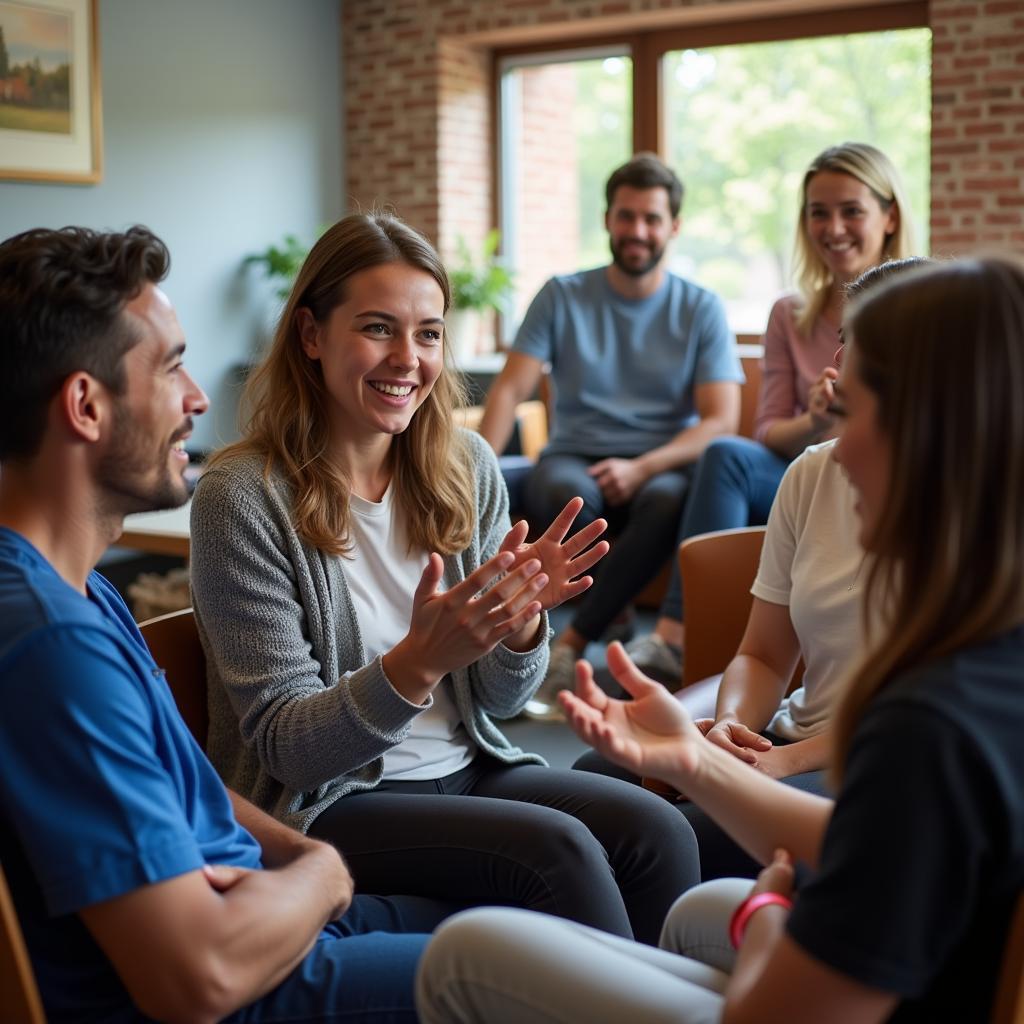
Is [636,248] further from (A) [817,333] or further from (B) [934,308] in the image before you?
(B) [934,308]

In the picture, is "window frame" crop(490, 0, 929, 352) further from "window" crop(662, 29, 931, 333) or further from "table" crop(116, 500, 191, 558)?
"table" crop(116, 500, 191, 558)

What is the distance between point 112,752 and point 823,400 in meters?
2.12

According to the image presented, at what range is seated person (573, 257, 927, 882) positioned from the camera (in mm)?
1703

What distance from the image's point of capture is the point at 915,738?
84cm

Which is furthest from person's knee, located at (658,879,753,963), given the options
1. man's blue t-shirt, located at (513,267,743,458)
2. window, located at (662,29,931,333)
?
window, located at (662,29,931,333)

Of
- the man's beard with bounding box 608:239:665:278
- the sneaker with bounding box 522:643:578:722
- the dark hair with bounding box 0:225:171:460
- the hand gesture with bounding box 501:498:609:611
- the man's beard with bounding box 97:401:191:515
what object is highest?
the man's beard with bounding box 608:239:665:278

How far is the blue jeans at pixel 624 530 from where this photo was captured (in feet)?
12.4

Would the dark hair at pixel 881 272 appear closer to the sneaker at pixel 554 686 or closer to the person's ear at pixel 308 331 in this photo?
the person's ear at pixel 308 331

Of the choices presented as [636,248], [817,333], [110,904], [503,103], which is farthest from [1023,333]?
[503,103]

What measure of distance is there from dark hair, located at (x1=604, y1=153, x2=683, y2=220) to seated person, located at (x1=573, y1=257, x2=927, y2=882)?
2389mm

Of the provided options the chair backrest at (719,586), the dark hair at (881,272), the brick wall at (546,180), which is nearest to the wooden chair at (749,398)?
the brick wall at (546,180)

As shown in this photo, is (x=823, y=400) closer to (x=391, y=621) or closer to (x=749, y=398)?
(x=391, y=621)

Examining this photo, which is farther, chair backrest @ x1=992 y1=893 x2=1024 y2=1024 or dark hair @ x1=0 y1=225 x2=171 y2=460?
dark hair @ x1=0 y1=225 x2=171 y2=460

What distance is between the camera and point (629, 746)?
3.69ft
